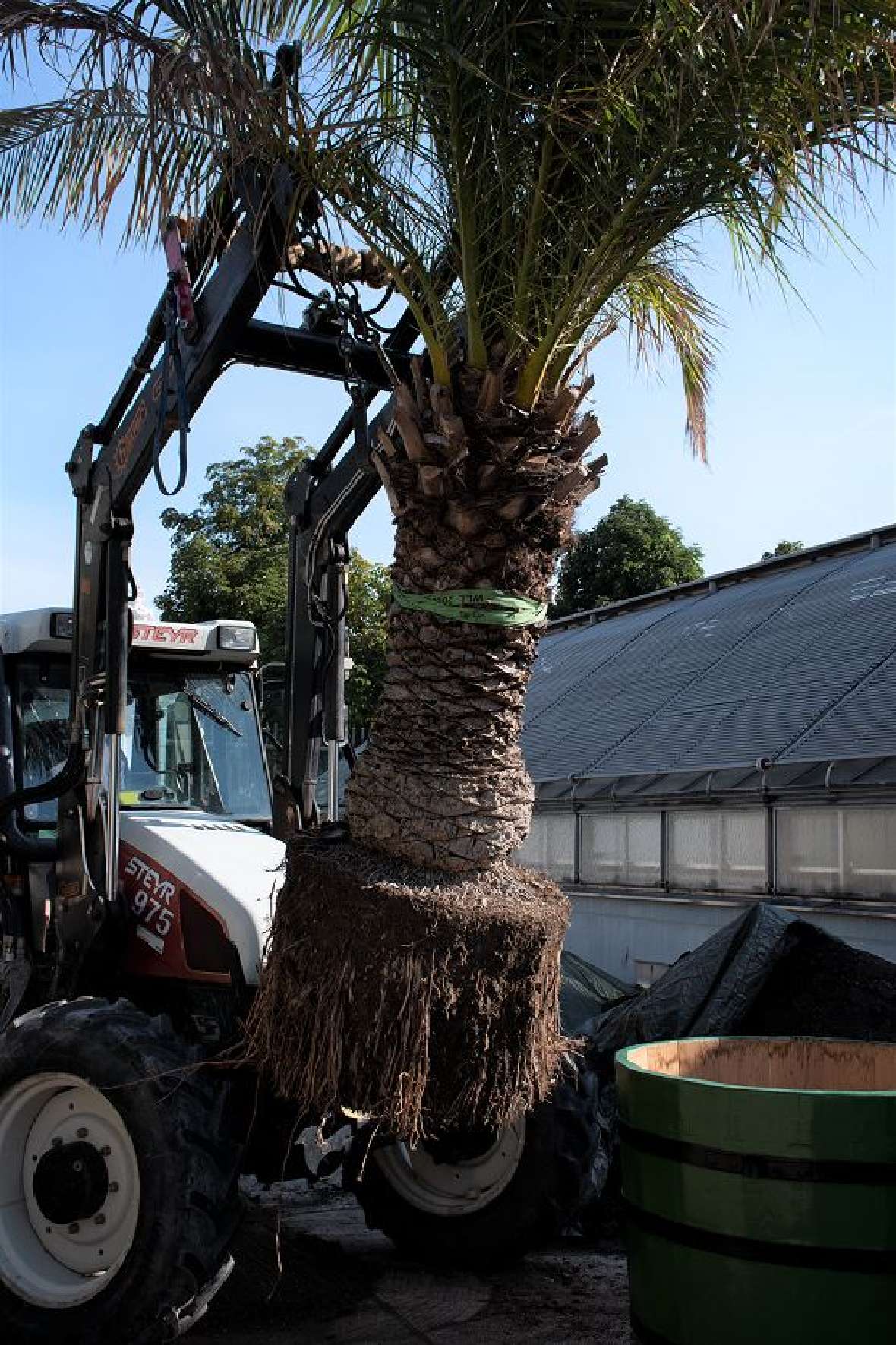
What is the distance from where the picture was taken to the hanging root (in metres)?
4.39

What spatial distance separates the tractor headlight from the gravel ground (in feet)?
8.64

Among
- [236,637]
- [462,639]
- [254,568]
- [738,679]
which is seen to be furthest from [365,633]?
[462,639]

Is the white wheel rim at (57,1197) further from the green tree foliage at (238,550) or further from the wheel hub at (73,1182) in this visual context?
the green tree foliage at (238,550)

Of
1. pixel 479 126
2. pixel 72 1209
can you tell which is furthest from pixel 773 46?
pixel 72 1209

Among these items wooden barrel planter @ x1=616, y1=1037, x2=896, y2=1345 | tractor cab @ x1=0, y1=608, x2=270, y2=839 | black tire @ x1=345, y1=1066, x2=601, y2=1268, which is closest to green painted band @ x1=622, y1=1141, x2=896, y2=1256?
wooden barrel planter @ x1=616, y1=1037, x2=896, y2=1345

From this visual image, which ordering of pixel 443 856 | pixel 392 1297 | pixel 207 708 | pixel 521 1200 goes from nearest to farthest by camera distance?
pixel 443 856 < pixel 392 1297 < pixel 521 1200 < pixel 207 708

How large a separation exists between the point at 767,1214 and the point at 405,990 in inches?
55.5

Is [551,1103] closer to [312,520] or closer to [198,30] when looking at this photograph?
[312,520]

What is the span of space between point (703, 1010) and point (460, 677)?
3.37m

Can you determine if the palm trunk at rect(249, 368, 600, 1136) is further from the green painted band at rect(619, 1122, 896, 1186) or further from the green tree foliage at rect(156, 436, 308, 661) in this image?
the green tree foliage at rect(156, 436, 308, 661)

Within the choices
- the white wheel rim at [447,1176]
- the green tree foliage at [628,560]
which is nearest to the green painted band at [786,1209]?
the white wheel rim at [447,1176]

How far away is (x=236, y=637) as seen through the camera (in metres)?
6.77

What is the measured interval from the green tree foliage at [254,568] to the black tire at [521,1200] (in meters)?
10.5

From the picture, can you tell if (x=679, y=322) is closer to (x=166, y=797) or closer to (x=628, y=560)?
(x=166, y=797)
